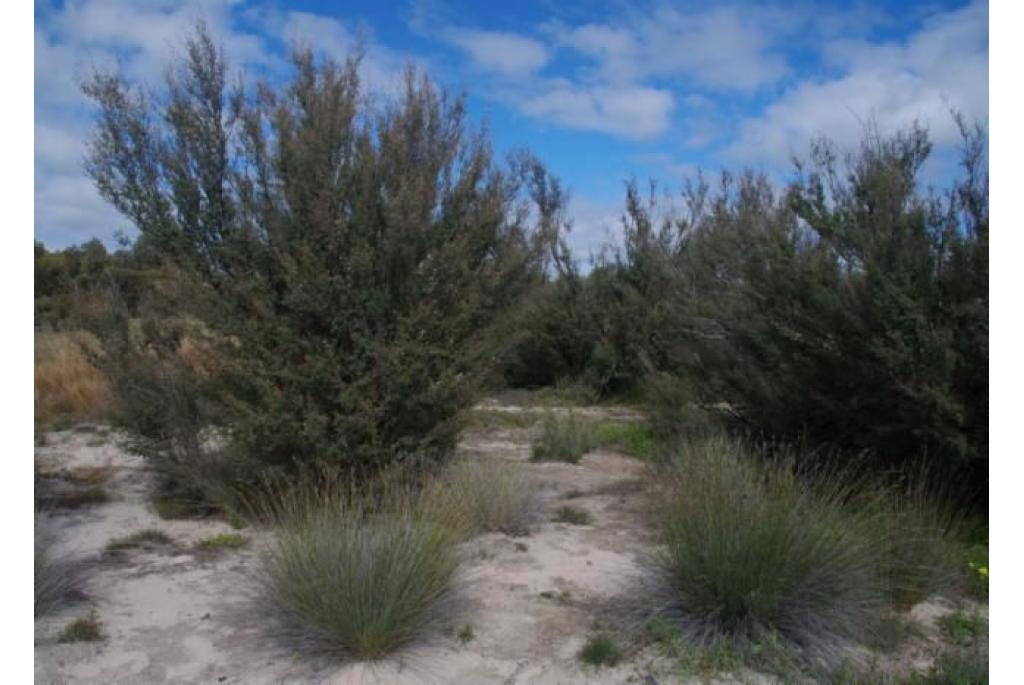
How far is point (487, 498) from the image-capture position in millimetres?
6293

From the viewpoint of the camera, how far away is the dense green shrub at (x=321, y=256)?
21.1 ft

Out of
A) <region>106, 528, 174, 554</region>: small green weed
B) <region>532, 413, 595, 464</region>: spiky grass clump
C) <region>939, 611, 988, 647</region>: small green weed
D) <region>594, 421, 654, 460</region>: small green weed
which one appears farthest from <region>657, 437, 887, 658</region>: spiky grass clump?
<region>532, 413, 595, 464</region>: spiky grass clump

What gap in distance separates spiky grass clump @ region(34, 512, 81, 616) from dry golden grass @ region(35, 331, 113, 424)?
7.60 meters

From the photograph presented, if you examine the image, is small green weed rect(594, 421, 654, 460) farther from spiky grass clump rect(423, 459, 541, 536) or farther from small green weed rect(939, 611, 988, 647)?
small green weed rect(939, 611, 988, 647)

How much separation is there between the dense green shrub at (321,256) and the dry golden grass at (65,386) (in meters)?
6.43

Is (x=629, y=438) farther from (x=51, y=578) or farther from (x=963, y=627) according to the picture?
(x=51, y=578)

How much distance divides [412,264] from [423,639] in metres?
3.27

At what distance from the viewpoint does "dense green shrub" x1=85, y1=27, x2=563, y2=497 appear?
642 centimetres

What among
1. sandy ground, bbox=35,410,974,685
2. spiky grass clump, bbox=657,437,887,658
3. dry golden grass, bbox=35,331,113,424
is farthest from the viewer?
dry golden grass, bbox=35,331,113,424

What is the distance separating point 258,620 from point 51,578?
1.34m

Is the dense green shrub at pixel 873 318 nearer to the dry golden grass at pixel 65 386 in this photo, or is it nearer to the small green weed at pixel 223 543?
the small green weed at pixel 223 543

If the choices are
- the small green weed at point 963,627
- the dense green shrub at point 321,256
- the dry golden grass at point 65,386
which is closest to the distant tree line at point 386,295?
the dense green shrub at point 321,256

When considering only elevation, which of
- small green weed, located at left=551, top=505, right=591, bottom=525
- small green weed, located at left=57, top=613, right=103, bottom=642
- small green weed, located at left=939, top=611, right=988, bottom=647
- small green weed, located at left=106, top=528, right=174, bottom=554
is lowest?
small green weed, located at left=939, top=611, right=988, bottom=647

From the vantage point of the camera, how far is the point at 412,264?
6.78m
